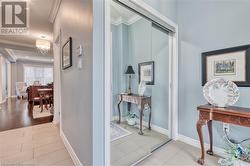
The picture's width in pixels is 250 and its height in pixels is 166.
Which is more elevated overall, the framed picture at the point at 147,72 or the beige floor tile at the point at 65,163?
the framed picture at the point at 147,72

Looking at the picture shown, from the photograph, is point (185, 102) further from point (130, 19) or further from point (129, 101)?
point (130, 19)

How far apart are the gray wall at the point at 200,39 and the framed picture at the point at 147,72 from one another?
1.70ft

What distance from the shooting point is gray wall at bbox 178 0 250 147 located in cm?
178

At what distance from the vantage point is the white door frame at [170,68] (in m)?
1.38

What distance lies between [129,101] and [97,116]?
1272 mm

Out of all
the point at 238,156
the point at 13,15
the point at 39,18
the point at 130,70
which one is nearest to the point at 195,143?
the point at 238,156

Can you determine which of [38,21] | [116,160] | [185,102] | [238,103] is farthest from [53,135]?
[238,103]

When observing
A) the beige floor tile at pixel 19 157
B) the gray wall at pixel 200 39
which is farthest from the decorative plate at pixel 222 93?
the beige floor tile at pixel 19 157

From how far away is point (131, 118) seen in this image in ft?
8.68

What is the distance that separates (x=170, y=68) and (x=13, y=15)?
11.2 ft

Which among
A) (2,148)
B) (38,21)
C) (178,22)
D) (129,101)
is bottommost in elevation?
(2,148)

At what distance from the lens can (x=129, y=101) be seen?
8.39 feet

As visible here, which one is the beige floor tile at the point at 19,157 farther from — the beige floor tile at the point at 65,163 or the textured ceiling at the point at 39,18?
the textured ceiling at the point at 39,18

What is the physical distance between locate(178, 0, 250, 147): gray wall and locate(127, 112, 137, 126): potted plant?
823 millimetres
